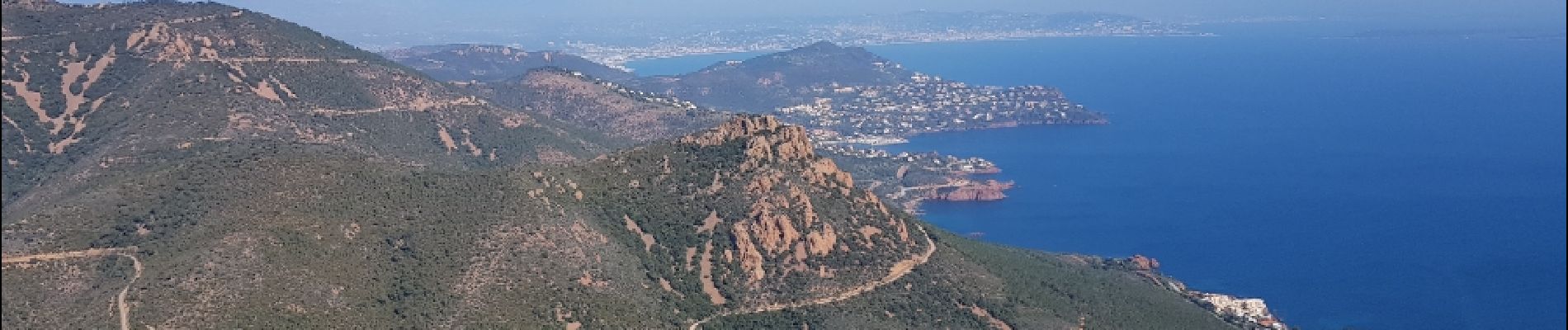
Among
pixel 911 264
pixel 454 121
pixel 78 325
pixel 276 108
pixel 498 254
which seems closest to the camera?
pixel 78 325

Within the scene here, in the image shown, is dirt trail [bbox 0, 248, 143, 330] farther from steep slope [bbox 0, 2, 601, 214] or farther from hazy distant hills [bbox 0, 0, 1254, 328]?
steep slope [bbox 0, 2, 601, 214]

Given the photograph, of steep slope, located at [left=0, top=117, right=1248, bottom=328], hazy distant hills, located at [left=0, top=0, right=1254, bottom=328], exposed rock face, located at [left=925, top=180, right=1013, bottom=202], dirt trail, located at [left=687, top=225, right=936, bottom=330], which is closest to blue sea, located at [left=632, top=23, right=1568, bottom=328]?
exposed rock face, located at [left=925, top=180, right=1013, bottom=202]

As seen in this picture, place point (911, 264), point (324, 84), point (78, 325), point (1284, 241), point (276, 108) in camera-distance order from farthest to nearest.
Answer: point (1284, 241)
point (324, 84)
point (276, 108)
point (911, 264)
point (78, 325)

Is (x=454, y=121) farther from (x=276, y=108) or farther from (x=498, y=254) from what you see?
(x=498, y=254)

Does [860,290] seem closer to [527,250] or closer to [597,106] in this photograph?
[527,250]

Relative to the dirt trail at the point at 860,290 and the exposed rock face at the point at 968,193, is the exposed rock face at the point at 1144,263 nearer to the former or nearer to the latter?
the exposed rock face at the point at 968,193

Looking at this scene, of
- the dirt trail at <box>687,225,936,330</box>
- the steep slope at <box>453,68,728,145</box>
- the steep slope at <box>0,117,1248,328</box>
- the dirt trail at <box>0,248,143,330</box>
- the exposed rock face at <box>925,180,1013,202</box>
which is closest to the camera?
the dirt trail at <box>0,248,143,330</box>

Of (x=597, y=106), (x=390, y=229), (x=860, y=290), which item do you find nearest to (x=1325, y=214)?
(x=860, y=290)

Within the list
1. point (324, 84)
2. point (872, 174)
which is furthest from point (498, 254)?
point (872, 174)
